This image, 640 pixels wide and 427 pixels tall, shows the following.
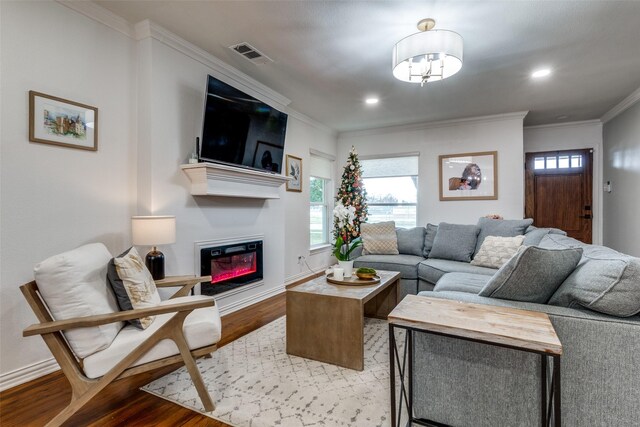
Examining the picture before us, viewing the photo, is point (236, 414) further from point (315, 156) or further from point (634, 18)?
point (315, 156)

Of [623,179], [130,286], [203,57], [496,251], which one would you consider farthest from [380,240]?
[623,179]

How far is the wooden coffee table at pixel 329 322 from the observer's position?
2.21 meters

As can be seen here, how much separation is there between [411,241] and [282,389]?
290cm

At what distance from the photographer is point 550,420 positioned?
131 centimetres

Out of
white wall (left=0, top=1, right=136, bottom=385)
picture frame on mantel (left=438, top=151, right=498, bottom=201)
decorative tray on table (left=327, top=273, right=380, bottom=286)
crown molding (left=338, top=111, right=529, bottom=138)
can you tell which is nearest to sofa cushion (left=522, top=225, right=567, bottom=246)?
picture frame on mantel (left=438, top=151, right=498, bottom=201)

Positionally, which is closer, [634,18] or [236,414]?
[236,414]

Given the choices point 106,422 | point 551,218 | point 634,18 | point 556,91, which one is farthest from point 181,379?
point 551,218

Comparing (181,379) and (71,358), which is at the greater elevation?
(71,358)

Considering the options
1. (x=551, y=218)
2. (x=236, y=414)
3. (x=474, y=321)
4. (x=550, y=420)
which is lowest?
(x=236, y=414)

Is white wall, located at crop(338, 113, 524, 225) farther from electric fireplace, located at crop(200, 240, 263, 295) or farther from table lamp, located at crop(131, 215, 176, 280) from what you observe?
table lamp, located at crop(131, 215, 176, 280)

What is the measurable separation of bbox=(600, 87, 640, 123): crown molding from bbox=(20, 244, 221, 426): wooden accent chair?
559cm

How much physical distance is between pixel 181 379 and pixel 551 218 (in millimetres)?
6228

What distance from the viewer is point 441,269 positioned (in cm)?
353

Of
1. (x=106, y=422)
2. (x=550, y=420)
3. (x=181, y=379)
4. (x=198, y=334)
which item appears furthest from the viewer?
(x=181, y=379)
